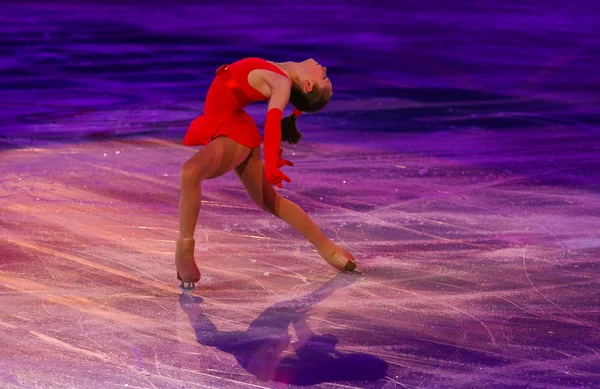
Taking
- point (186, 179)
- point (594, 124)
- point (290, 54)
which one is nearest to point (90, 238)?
point (186, 179)

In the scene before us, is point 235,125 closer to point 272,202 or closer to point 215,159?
point 215,159

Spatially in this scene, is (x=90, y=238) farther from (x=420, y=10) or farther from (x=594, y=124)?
(x=420, y=10)

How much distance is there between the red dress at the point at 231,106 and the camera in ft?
17.5

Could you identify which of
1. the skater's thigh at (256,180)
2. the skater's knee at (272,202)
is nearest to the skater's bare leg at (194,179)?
the skater's thigh at (256,180)

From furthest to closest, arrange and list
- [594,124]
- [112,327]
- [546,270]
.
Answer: [594,124]
[546,270]
[112,327]

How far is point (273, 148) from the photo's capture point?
16.7 ft

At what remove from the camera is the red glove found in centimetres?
505

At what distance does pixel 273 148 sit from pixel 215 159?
430mm

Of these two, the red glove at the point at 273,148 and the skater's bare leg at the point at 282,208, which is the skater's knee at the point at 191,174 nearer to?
the skater's bare leg at the point at 282,208

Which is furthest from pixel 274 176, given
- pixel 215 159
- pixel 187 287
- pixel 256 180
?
pixel 187 287

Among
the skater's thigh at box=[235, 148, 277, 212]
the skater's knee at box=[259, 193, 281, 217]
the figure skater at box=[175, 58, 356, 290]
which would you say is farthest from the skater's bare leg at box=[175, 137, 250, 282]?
the skater's knee at box=[259, 193, 281, 217]

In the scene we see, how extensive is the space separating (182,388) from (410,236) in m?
2.49

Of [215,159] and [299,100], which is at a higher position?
[299,100]

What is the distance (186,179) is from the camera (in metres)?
5.34
